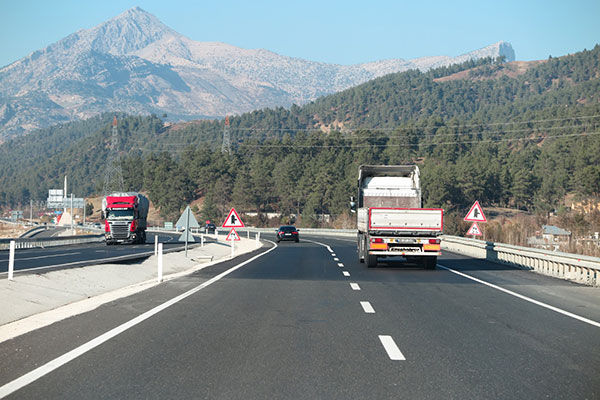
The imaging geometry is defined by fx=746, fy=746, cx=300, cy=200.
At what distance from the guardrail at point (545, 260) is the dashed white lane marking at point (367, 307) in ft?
27.8

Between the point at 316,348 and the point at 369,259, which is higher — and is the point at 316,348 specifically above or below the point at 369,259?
below

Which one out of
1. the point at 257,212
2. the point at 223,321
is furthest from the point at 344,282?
the point at 257,212

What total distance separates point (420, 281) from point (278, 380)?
527 inches

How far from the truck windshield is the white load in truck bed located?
32.4 m

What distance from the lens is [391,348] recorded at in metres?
9.39

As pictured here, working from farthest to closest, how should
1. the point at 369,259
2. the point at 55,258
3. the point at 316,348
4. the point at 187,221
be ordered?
1. the point at 55,258
2. the point at 187,221
3. the point at 369,259
4. the point at 316,348

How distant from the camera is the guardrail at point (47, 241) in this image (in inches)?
1952

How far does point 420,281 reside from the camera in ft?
66.9

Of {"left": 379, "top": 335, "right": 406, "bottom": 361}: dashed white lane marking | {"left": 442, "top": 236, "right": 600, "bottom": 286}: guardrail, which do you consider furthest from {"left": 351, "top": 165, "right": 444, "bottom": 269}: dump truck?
{"left": 379, "top": 335, "right": 406, "bottom": 361}: dashed white lane marking

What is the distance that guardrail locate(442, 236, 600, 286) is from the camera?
20.9 meters

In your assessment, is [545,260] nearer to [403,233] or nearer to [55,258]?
[403,233]

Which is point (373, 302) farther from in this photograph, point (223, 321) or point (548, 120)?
point (548, 120)

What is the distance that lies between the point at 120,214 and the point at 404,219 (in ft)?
110

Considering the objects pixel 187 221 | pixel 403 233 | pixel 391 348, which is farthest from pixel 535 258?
pixel 391 348
